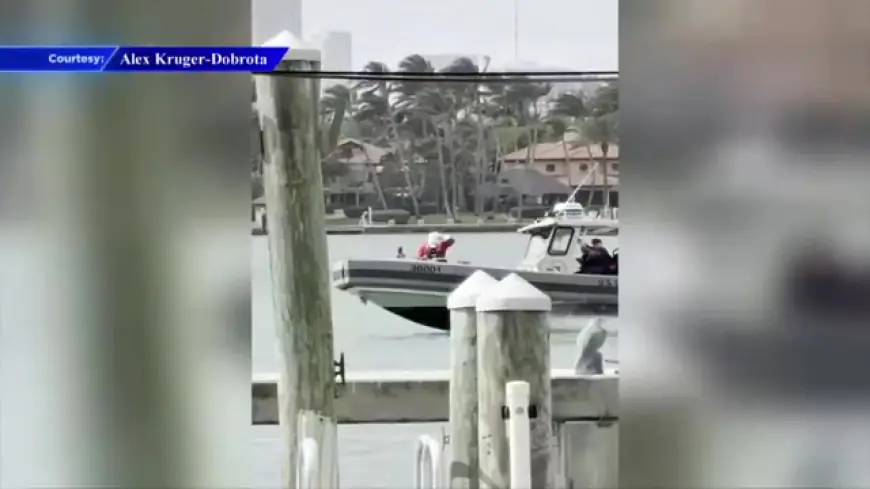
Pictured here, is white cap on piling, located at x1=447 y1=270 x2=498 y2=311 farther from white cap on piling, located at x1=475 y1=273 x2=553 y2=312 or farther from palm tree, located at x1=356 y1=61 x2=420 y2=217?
palm tree, located at x1=356 y1=61 x2=420 y2=217

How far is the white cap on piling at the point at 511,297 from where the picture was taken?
136 centimetres

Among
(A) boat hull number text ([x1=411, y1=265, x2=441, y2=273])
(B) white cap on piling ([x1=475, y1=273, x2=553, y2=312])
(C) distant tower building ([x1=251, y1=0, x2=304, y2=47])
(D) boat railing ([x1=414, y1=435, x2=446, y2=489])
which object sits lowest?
(D) boat railing ([x1=414, y1=435, x2=446, y2=489])

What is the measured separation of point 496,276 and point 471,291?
0.04 m

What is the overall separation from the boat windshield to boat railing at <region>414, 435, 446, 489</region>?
0.26m

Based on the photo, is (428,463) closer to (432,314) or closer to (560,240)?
(432,314)

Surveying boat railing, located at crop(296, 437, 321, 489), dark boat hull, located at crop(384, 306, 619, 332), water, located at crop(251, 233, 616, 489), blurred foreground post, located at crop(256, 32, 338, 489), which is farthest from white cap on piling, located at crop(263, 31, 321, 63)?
boat railing, located at crop(296, 437, 321, 489)

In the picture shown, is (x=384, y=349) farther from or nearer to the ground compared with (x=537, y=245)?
nearer to the ground

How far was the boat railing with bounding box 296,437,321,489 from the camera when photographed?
4.42ft

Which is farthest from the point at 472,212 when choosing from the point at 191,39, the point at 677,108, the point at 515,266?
the point at 191,39

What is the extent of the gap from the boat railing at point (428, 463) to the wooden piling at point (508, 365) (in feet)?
0.18

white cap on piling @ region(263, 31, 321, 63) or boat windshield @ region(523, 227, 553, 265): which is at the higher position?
white cap on piling @ region(263, 31, 321, 63)
